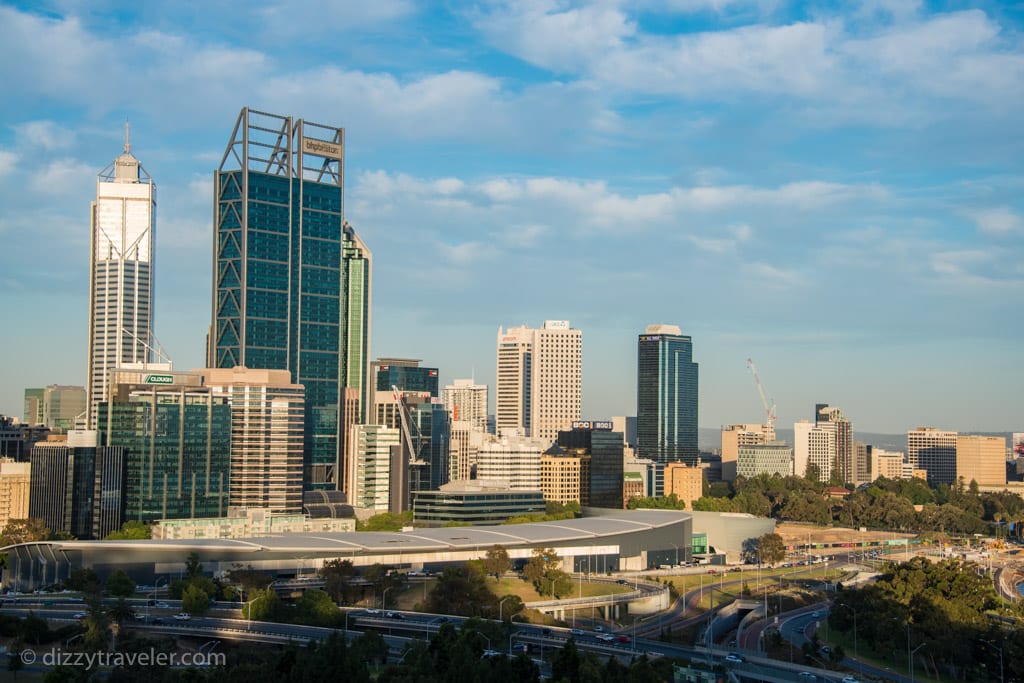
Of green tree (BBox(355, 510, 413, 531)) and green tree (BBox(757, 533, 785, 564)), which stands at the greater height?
green tree (BBox(355, 510, 413, 531))

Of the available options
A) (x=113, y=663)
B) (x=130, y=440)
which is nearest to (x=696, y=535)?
(x=130, y=440)

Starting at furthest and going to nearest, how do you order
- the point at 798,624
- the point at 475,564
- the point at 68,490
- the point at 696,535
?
the point at 696,535
the point at 68,490
the point at 475,564
the point at 798,624

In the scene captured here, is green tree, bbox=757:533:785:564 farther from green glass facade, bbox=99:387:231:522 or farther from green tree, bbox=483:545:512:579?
green glass facade, bbox=99:387:231:522

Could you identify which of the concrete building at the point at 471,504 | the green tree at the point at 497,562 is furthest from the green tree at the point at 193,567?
the concrete building at the point at 471,504

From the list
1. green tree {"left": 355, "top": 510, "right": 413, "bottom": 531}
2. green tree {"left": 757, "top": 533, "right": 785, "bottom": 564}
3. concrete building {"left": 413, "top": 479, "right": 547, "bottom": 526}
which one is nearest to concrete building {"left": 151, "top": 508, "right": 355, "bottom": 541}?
green tree {"left": 355, "top": 510, "right": 413, "bottom": 531}

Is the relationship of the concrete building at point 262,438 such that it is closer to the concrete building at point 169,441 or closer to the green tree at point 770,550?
the concrete building at point 169,441

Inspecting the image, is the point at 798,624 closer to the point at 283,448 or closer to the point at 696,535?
the point at 696,535

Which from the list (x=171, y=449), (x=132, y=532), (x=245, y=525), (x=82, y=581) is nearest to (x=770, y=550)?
(x=245, y=525)
